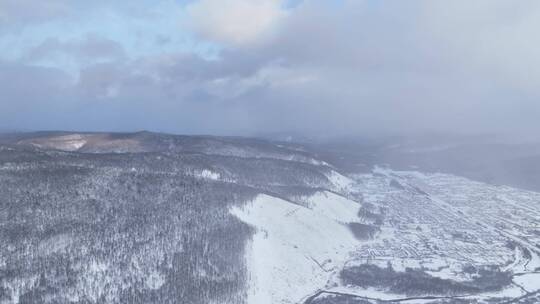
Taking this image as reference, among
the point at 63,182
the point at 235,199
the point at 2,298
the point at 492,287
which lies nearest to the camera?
the point at 2,298

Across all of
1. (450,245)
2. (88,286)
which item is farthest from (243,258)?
(450,245)

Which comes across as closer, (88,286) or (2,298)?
(2,298)

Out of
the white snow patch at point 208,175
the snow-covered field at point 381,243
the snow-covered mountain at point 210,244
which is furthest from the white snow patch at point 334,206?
the white snow patch at point 208,175

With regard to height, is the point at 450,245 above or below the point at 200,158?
below

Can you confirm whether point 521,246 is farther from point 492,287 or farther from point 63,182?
point 63,182

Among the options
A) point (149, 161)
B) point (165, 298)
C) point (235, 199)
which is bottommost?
point (165, 298)

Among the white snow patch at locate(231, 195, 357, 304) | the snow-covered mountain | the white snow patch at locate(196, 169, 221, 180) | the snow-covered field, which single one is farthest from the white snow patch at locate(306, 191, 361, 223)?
the white snow patch at locate(196, 169, 221, 180)

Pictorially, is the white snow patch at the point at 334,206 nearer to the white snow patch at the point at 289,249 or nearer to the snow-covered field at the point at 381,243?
the snow-covered field at the point at 381,243

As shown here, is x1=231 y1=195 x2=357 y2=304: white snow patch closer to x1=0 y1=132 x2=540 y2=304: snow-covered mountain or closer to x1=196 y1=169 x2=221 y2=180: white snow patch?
x1=0 y1=132 x2=540 y2=304: snow-covered mountain
